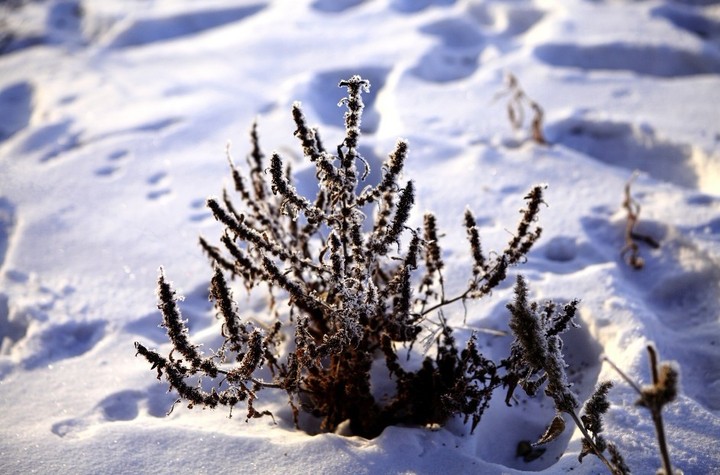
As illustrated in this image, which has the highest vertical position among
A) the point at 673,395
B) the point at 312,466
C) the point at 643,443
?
the point at 673,395

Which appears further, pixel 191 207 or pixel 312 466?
pixel 191 207

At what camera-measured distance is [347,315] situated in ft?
5.43

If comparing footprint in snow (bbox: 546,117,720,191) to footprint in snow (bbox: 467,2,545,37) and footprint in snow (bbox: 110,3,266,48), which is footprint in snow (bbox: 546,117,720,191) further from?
footprint in snow (bbox: 110,3,266,48)

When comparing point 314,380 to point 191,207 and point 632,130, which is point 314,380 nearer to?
point 191,207

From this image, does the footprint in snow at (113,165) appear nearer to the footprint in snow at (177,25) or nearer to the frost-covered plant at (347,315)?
the frost-covered plant at (347,315)

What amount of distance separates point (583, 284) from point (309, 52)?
3287 millimetres

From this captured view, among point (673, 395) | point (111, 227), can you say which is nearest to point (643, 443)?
point (673, 395)

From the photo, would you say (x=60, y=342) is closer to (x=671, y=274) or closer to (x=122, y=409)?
(x=122, y=409)

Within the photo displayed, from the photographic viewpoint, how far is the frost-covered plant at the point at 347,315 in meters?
1.51

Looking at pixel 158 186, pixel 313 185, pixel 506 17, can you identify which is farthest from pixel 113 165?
pixel 506 17

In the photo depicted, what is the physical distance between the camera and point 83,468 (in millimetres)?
1656

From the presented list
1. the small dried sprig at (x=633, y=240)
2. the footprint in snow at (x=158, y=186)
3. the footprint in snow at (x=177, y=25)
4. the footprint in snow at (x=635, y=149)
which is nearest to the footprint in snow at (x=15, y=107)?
the footprint in snow at (x=177, y=25)

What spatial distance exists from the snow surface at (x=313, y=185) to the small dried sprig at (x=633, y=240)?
5 cm

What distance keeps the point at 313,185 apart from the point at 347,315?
5.43 feet
